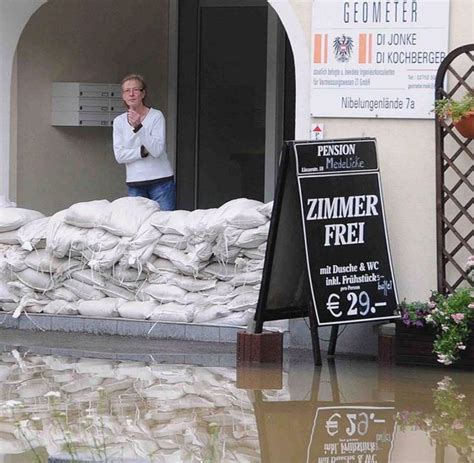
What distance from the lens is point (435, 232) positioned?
33.0ft

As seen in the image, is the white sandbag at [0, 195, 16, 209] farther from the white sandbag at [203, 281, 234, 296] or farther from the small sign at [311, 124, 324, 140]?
the small sign at [311, 124, 324, 140]

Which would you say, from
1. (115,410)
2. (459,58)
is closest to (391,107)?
(459,58)

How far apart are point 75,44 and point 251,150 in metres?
2.15

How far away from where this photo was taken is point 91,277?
10984 millimetres

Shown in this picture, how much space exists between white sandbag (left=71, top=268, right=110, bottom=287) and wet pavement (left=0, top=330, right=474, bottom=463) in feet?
1.99

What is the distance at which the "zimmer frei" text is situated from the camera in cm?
972

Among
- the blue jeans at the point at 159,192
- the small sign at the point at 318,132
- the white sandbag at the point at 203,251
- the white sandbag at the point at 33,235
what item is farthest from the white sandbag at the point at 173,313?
the small sign at the point at 318,132

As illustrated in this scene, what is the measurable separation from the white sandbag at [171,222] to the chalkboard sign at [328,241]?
1.19 m

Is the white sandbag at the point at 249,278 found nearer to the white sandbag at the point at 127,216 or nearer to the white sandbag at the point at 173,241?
the white sandbag at the point at 173,241

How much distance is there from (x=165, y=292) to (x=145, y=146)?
1372 mm

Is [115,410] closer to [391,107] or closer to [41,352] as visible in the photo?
[41,352]

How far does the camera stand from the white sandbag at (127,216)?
10828mm

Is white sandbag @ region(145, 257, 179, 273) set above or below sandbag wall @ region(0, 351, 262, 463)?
above

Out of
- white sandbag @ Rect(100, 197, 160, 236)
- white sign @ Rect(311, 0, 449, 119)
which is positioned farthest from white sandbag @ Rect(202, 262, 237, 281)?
white sign @ Rect(311, 0, 449, 119)
